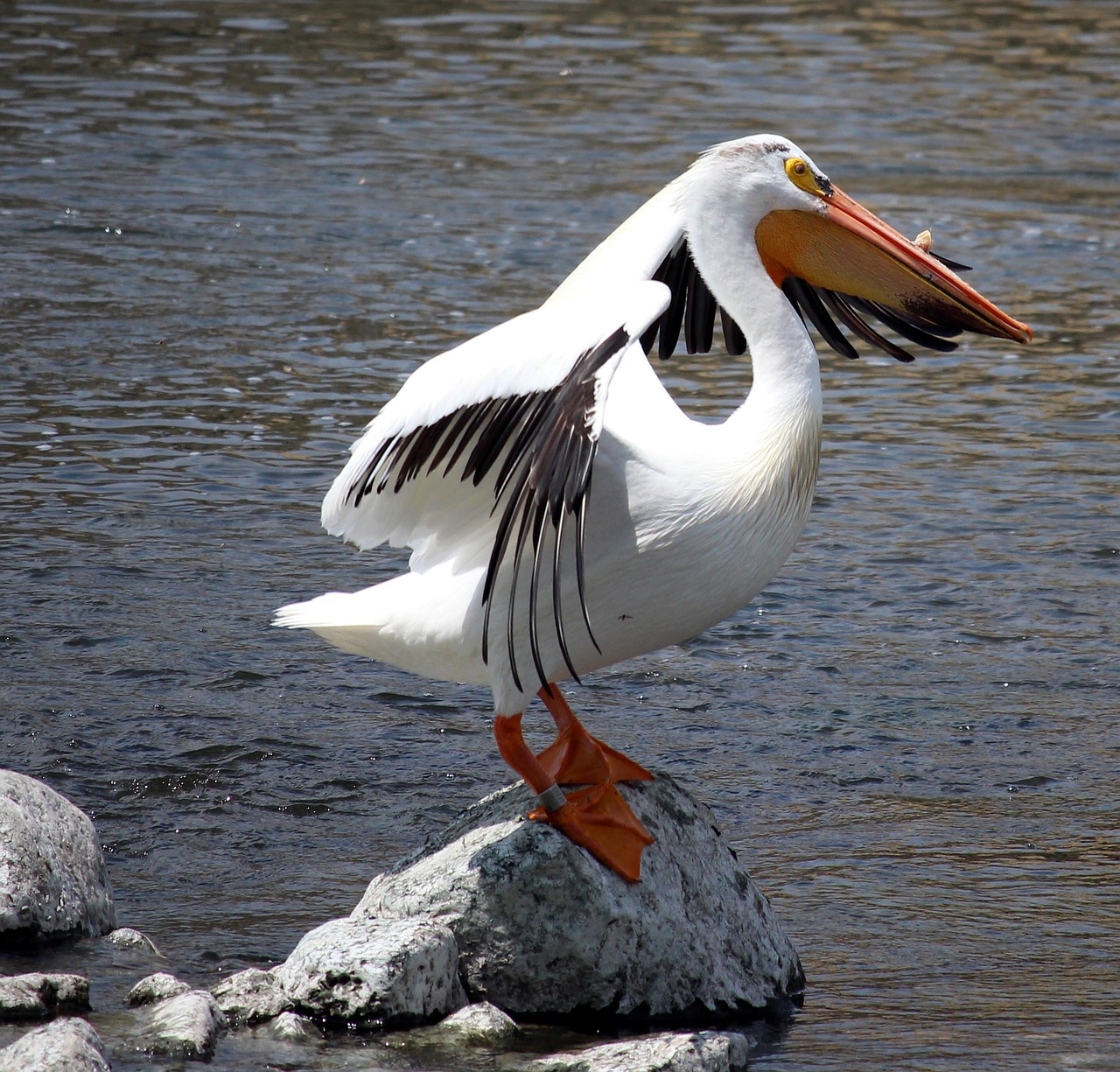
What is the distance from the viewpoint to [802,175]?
155 inches

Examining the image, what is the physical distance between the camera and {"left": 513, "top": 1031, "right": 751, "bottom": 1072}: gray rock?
3.25m

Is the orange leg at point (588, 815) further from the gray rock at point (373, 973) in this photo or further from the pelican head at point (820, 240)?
the pelican head at point (820, 240)

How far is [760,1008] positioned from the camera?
3.75m

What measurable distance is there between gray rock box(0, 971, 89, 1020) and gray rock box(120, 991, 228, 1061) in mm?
152

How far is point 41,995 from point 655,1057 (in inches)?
45.4

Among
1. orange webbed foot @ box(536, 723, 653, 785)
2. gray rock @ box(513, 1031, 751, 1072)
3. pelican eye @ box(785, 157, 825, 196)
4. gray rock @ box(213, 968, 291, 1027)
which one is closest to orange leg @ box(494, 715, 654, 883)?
orange webbed foot @ box(536, 723, 653, 785)

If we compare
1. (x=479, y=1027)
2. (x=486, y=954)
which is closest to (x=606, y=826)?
(x=486, y=954)

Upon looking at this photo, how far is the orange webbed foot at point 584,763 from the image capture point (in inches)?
158

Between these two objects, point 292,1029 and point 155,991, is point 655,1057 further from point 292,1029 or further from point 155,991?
point 155,991

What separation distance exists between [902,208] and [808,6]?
6463mm


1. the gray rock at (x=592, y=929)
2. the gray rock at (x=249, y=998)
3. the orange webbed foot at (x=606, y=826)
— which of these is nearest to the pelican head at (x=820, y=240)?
the orange webbed foot at (x=606, y=826)

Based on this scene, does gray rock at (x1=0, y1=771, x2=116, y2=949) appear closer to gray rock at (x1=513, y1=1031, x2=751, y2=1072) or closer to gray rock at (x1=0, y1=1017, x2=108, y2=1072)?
gray rock at (x1=0, y1=1017, x2=108, y2=1072)

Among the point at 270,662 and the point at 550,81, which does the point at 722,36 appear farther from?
the point at 270,662

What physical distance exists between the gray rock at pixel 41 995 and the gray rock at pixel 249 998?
0.26 m
